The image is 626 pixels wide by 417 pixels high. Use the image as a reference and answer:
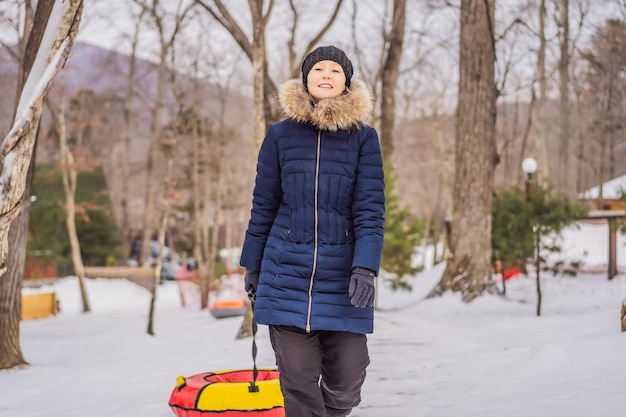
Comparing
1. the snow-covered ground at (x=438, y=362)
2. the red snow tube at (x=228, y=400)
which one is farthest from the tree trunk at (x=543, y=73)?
the red snow tube at (x=228, y=400)

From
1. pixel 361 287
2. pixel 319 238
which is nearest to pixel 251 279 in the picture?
pixel 319 238

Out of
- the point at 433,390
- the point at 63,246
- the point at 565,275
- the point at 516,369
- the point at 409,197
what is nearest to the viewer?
the point at 433,390

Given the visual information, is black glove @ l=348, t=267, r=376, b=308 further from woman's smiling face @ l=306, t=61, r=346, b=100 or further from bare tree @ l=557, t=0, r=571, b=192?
bare tree @ l=557, t=0, r=571, b=192

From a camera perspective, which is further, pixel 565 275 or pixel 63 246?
pixel 63 246

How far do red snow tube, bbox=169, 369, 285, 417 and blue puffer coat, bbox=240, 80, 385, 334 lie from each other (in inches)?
48.4

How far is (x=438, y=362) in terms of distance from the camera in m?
7.02

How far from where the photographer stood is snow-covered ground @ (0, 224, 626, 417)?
5094 mm

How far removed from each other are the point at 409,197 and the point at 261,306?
60.8 m

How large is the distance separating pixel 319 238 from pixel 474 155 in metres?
9.49

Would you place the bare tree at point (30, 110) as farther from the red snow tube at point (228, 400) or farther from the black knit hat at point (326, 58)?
the black knit hat at point (326, 58)

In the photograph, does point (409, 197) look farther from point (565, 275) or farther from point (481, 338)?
point (481, 338)

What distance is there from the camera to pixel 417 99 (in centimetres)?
3962

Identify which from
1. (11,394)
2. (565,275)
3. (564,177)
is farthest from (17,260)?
(564,177)

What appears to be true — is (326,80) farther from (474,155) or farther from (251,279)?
(474,155)
